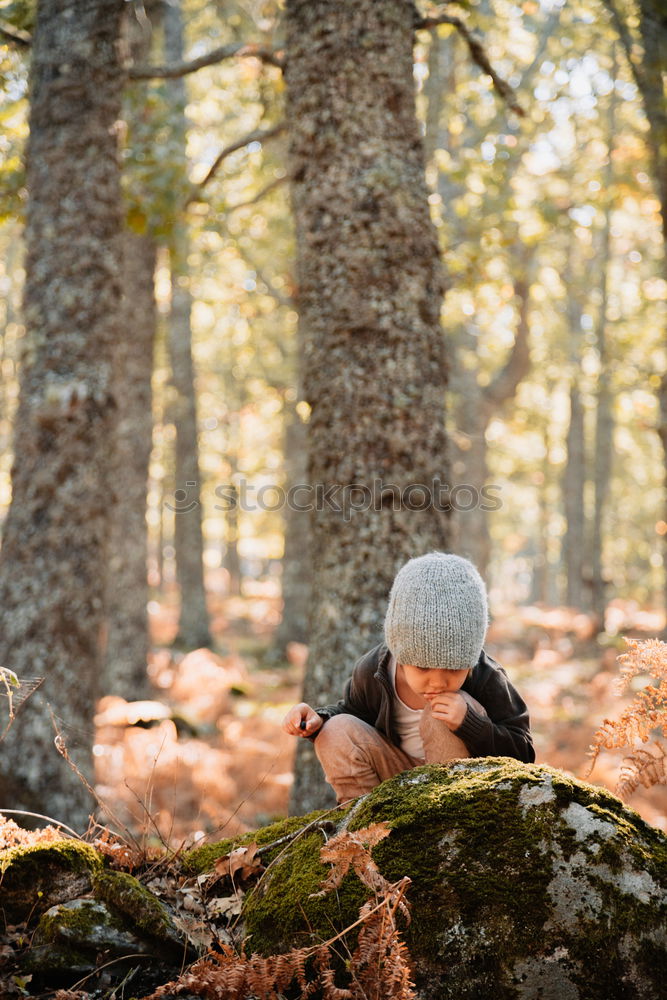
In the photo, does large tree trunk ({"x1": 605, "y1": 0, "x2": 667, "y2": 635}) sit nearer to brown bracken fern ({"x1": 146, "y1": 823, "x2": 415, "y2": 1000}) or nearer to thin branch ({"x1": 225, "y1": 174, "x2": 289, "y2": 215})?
thin branch ({"x1": 225, "y1": 174, "x2": 289, "y2": 215})

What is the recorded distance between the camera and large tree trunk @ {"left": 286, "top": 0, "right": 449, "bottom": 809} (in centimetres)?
420

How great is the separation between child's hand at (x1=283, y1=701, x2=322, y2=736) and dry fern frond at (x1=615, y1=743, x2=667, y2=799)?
119 cm

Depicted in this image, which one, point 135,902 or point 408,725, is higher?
point 408,725

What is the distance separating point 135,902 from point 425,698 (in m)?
1.27

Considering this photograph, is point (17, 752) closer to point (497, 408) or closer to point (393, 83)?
point (393, 83)

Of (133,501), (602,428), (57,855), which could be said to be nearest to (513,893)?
(57,855)

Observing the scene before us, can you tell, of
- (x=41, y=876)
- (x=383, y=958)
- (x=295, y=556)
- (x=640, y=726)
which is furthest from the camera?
(x=295, y=556)

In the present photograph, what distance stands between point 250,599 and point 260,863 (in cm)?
2593

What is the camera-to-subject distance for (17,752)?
466 cm

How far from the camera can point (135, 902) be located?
229cm

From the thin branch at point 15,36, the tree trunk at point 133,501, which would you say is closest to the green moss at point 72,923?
the thin branch at point 15,36

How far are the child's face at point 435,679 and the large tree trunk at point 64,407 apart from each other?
108 inches

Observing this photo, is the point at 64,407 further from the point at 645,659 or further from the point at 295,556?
the point at 295,556

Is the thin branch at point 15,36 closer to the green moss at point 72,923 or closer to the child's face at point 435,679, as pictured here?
the child's face at point 435,679
